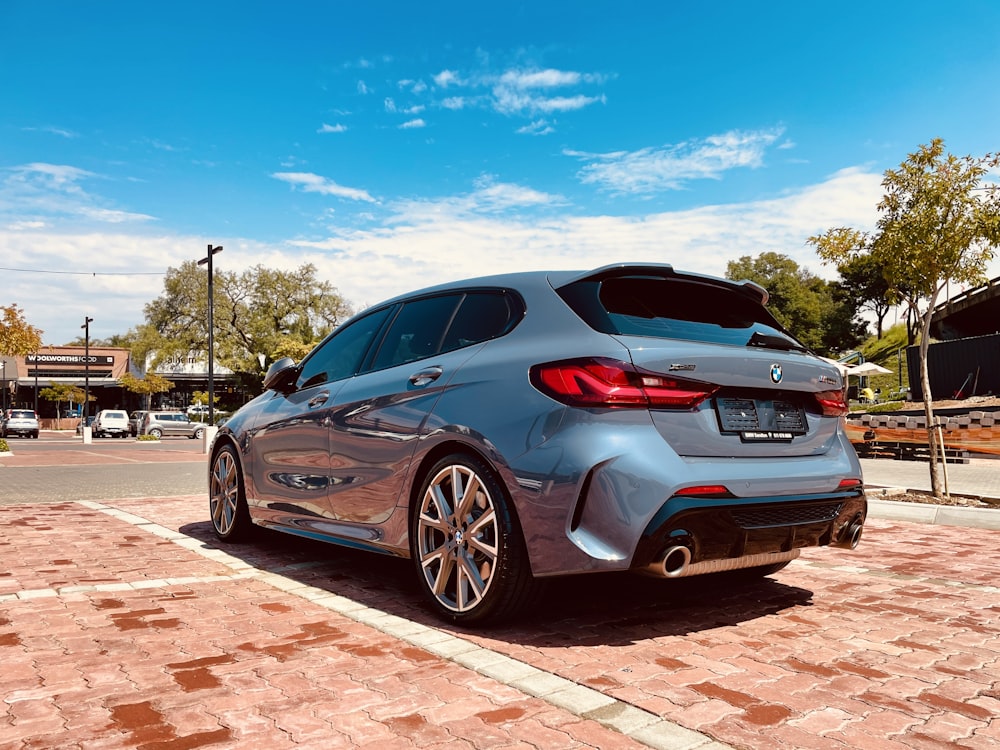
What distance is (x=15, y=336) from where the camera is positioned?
24.4 meters

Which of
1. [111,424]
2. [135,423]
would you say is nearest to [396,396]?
[111,424]

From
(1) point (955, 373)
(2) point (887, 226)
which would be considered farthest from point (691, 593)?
(1) point (955, 373)

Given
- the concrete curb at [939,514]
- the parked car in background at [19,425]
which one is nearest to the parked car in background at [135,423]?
the parked car in background at [19,425]

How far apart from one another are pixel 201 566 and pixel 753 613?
3386 mm

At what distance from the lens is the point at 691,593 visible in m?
4.53

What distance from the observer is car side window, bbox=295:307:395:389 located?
4.96 metres

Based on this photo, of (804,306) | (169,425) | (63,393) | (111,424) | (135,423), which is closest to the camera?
(111,424)

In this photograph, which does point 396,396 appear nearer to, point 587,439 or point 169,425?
point 587,439

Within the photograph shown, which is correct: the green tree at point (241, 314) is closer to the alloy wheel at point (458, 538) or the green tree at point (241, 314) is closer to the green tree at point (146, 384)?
the green tree at point (146, 384)

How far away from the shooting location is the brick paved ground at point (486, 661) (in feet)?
8.43

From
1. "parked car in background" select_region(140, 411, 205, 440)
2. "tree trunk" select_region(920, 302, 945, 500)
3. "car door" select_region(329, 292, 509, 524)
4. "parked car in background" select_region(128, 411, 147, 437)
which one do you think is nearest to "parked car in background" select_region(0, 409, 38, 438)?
"parked car in background" select_region(128, 411, 147, 437)

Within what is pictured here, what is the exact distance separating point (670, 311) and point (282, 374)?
9.56 ft

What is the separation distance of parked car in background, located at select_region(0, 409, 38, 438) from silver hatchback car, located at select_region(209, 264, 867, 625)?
45.0 m

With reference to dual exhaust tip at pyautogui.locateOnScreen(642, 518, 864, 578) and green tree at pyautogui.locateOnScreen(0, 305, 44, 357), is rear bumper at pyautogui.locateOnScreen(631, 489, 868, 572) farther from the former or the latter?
green tree at pyautogui.locateOnScreen(0, 305, 44, 357)
